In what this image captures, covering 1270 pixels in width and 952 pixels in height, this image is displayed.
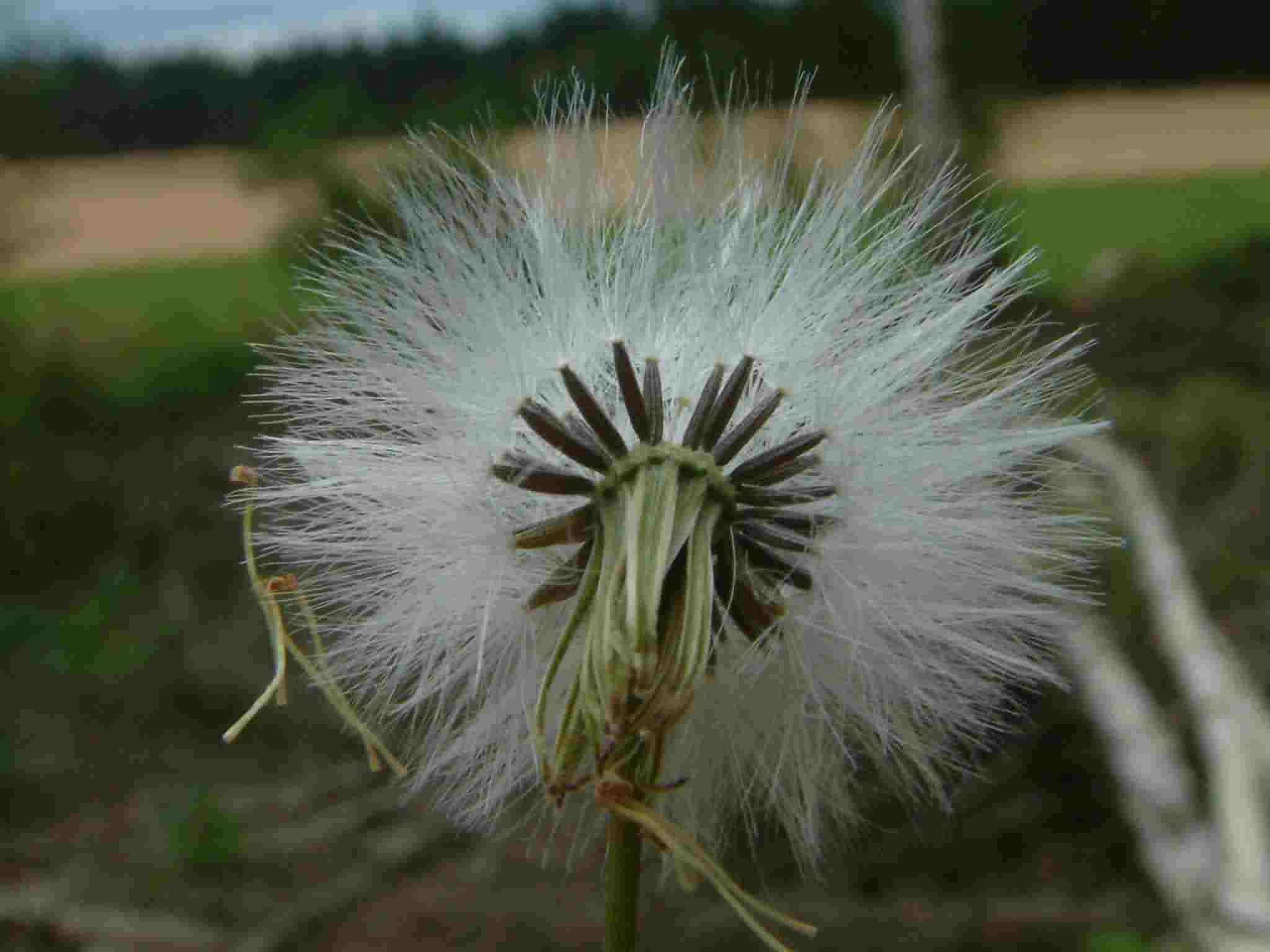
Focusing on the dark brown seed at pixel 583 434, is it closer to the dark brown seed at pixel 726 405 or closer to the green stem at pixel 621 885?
the dark brown seed at pixel 726 405

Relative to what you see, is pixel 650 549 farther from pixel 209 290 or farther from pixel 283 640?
pixel 209 290

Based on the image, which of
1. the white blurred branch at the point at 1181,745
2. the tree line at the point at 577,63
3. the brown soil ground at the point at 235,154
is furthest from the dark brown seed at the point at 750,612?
the brown soil ground at the point at 235,154

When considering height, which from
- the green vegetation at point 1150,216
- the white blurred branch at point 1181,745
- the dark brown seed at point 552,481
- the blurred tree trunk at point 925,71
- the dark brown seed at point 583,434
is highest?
the green vegetation at point 1150,216

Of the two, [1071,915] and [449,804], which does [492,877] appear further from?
[449,804]

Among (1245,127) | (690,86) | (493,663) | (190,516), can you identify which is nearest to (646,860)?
(493,663)

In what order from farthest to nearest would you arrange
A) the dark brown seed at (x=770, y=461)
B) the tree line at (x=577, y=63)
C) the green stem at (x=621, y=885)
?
the tree line at (x=577, y=63), the dark brown seed at (x=770, y=461), the green stem at (x=621, y=885)

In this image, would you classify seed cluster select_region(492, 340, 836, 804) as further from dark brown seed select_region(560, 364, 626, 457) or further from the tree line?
the tree line

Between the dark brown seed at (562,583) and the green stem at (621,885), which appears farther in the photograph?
the dark brown seed at (562,583)
